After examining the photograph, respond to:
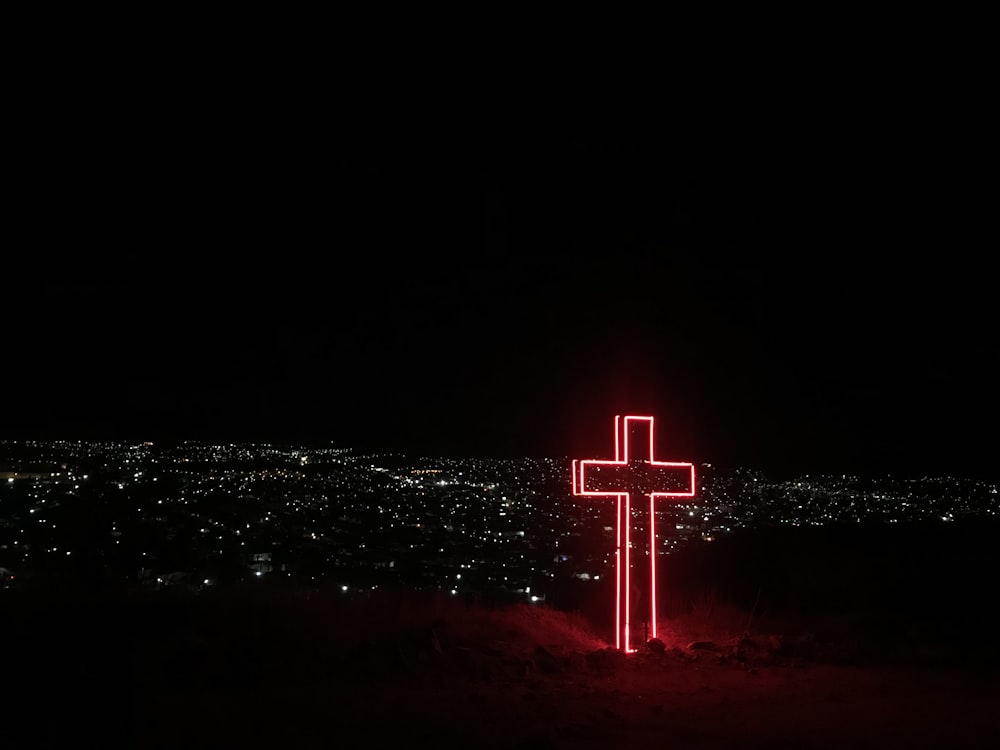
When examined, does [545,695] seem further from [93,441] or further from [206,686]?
[93,441]

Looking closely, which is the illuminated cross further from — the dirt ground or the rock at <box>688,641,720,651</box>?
the dirt ground

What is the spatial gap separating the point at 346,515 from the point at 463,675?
994 inches

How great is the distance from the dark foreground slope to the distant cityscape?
237 cm

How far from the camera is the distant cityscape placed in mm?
19734

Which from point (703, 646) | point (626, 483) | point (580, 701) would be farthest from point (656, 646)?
point (580, 701)

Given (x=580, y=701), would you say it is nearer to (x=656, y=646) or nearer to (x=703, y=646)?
(x=656, y=646)

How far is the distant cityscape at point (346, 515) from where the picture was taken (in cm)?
1973

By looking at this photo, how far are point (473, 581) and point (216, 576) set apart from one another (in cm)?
657

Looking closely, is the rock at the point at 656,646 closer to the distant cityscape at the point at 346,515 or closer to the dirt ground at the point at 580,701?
the dirt ground at the point at 580,701

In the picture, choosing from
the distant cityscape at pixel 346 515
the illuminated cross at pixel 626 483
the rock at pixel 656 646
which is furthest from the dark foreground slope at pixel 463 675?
the distant cityscape at pixel 346 515

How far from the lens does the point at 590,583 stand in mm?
20656

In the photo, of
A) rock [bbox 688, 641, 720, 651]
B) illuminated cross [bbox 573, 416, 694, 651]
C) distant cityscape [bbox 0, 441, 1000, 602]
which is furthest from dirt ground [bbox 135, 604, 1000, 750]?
distant cityscape [bbox 0, 441, 1000, 602]

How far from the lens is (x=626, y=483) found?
13.1 meters

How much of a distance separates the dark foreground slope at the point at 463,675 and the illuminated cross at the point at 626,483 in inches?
33.2
